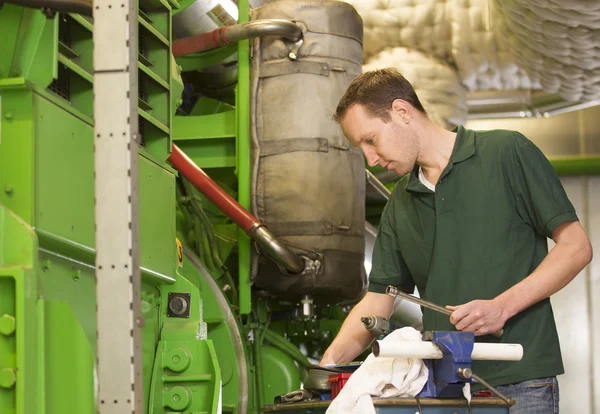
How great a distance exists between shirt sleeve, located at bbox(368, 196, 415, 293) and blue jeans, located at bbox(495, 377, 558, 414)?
641mm

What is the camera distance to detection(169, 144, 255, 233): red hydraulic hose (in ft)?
15.5

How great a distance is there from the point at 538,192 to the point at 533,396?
0.58 metres

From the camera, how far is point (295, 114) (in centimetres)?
493

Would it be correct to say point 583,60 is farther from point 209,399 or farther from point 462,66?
point 209,399

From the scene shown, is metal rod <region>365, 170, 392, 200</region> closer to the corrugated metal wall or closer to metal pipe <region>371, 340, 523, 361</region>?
the corrugated metal wall

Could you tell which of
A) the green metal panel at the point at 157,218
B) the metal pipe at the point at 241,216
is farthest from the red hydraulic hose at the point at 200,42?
the green metal panel at the point at 157,218

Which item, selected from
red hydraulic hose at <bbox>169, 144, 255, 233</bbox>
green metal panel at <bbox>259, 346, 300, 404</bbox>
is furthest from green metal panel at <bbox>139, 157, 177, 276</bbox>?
green metal panel at <bbox>259, 346, 300, 404</bbox>

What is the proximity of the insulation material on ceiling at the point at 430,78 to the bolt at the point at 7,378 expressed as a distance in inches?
189

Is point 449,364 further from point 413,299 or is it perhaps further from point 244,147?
point 244,147

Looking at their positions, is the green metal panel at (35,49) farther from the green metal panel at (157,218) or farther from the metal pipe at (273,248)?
the metal pipe at (273,248)

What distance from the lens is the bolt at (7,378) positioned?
6.67ft

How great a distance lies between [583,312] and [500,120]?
71.2 inches

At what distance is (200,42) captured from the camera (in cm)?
496

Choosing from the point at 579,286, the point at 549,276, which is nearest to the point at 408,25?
the point at 579,286
